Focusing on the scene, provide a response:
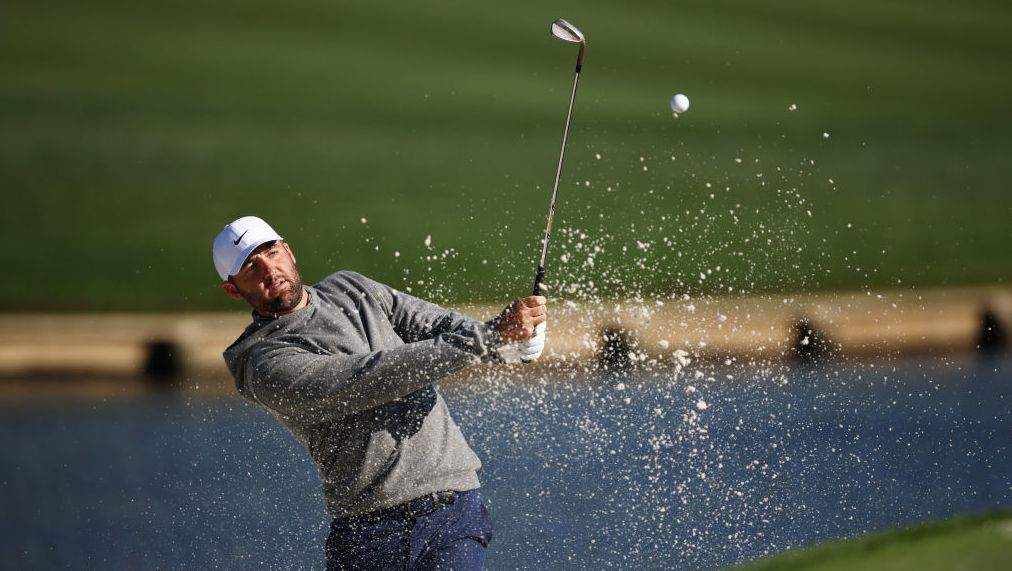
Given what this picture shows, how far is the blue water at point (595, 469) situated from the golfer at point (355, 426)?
1794 millimetres

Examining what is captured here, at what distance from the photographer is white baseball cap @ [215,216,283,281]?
3621 mm

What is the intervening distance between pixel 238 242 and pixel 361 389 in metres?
0.60

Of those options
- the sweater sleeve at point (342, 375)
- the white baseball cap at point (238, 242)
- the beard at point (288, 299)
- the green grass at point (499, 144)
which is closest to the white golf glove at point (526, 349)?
the sweater sleeve at point (342, 375)

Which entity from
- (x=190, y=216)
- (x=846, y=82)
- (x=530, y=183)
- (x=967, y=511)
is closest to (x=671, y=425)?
(x=967, y=511)

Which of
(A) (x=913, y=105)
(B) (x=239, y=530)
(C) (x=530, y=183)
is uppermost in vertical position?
(A) (x=913, y=105)

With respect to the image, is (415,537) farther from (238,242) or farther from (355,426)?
(238,242)

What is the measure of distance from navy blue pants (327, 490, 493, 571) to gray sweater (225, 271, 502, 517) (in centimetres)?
4

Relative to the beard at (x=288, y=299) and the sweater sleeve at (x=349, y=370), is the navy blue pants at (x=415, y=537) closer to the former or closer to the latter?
the sweater sleeve at (x=349, y=370)

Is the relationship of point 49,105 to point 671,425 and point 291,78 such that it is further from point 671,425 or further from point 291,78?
point 671,425

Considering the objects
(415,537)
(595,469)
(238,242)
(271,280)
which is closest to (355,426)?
(415,537)

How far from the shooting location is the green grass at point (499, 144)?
8.12 m

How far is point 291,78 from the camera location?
11.5 meters

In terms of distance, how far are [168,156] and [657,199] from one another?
3867 millimetres

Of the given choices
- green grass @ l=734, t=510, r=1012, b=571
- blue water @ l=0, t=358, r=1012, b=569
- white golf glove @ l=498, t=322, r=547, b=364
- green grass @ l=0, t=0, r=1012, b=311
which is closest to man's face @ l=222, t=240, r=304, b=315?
white golf glove @ l=498, t=322, r=547, b=364
